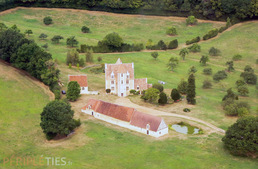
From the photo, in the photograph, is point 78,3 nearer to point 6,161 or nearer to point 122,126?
point 122,126

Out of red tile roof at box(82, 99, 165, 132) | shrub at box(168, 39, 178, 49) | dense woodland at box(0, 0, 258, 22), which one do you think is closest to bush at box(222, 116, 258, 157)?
red tile roof at box(82, 99, 165, 132)

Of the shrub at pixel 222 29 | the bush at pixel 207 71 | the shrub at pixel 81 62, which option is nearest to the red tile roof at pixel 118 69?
the shrub at pixel 81 62

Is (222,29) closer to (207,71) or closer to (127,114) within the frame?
(207,71)

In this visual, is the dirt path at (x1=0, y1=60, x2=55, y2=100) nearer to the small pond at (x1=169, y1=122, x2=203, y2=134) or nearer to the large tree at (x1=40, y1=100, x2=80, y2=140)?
the large tree at (x1=40, y1=100, x2=80, y2=140)

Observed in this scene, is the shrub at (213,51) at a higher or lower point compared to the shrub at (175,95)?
higher

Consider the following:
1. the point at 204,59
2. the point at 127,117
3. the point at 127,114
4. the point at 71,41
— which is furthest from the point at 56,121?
the point at 204,59

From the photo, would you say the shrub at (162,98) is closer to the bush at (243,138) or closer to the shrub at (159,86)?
the shrub at (159,86)

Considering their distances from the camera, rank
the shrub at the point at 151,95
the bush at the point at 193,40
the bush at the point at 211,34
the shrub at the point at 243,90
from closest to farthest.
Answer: the shrub at the point at 151,95 < the shrub at the point at 243,90 < the bush at the point at 193,40 < the bush at the point at 211,34
